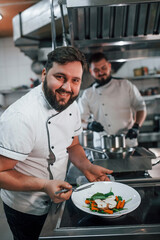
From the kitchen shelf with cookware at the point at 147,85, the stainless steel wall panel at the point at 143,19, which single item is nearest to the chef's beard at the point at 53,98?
the stainless steel wall panel at the point at 143,19

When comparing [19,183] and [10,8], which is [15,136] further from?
[10,8]

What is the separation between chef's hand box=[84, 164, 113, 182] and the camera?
3.74 feet

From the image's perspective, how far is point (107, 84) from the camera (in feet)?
8.56

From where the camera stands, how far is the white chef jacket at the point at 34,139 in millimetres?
941

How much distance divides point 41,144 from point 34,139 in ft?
0.20

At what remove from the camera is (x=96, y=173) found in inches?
45.3

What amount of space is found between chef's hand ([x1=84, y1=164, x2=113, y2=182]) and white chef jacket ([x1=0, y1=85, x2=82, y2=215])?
0.58 feet

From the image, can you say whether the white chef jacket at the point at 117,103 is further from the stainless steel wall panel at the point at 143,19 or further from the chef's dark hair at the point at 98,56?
the stainless steel wall panel at the point at 143,19

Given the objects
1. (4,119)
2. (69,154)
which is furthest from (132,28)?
(4,119)

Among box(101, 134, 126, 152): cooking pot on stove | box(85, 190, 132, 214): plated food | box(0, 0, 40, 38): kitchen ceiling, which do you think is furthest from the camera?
box(0, 0, 40, 38): kitchen ceiling

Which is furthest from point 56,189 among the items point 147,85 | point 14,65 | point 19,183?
point 14,65

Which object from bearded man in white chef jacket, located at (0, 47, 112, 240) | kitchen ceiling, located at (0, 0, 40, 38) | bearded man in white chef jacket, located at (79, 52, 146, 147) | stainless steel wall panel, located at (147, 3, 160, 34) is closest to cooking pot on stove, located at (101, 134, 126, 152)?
bearded man in white chef jacket, located at (0, 47, 112, 240)

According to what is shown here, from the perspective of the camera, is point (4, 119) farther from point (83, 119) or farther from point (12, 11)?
point (12, 11)

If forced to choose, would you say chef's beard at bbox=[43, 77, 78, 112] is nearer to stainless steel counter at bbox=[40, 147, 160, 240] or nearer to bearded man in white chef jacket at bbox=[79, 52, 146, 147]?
stainless steel counter at bbox=[40, 147, 160, 240]
